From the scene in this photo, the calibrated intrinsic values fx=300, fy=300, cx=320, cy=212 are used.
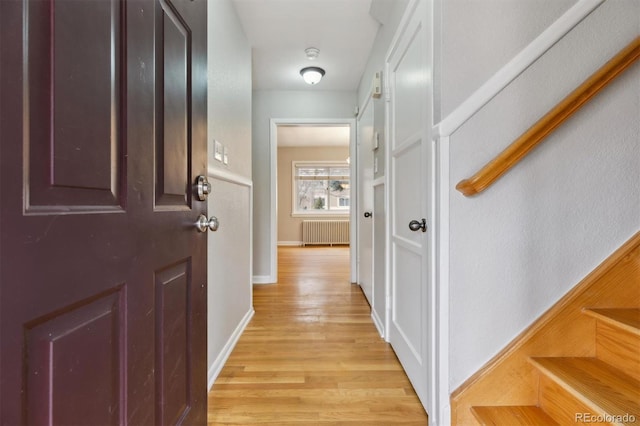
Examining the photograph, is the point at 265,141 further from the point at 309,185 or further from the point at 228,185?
the point at 309,185

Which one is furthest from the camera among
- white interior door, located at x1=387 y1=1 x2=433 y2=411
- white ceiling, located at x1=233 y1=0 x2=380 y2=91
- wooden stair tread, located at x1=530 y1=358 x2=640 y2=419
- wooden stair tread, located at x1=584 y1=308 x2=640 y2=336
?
white ceiling, located at x1=233 y1=0 x2=380 y2=91

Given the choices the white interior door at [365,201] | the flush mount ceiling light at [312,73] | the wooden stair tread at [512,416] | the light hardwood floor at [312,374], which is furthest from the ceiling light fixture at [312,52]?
the wooden stair tread at [512,416]

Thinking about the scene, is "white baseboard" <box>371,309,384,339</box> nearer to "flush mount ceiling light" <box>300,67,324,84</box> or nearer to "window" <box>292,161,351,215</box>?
"flush mount ceiling light" <box>300,67,324,84</box>

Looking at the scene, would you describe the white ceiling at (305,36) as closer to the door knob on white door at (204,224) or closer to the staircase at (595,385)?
the door knob on white door at (204,224)

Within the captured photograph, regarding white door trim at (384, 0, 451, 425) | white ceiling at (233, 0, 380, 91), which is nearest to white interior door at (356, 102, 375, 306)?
white ceiling at (233, 0, 380, 91)

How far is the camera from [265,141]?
3439mm

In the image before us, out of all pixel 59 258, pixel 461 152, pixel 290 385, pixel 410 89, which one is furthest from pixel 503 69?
pixel 290 385

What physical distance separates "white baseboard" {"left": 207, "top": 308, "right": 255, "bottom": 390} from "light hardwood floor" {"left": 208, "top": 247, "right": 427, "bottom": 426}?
0.03m

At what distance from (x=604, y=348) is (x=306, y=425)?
1.13 metres

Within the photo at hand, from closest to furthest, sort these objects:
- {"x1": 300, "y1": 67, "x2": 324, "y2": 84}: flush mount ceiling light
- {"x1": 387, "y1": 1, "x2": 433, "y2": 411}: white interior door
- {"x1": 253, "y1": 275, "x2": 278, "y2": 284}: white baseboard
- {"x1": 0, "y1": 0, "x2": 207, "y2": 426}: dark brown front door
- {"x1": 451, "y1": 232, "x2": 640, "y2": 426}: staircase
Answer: {"x1": 0, "y1": 0, "x2": 207, "y2": 426}: dark brown front door → {"x1": 451, "y1": 232, "x2": 640, "y2": 426}: staircase → {"x1": 387, "y1": 1, "x2": 433, "y2": 411}: white interior door → {"x1": 300, "y1": 67, "x2": 324, "y2": 84}: flush mount ceiling light → {"x1": 253, "y1": 275, "x2": 278, "y2": 284}: white baseboard

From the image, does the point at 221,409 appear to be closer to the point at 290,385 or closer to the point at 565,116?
the point at 290,385

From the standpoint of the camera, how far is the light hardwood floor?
1.28m

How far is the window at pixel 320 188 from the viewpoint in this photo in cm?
710

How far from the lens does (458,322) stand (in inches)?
43.5
